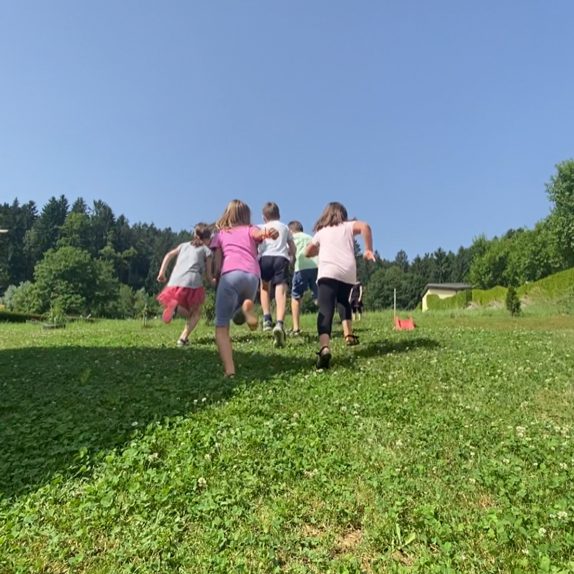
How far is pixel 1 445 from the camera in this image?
13.0ft

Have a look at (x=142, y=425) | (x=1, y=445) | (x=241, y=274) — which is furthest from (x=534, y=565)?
(x=241, y=274)

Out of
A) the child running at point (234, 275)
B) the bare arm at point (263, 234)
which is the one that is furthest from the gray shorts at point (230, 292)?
the bare arm at point (263, 234)

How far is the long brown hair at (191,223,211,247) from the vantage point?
29.5ft

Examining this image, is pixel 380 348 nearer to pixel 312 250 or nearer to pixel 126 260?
pixel 312 250

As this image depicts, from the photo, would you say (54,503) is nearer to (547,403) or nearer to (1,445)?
(1,445)

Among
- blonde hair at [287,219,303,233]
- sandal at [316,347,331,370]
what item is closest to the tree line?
blonde hair at [287,219,303,233]

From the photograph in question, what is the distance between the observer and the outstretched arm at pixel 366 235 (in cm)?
698

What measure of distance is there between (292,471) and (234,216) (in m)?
4.03

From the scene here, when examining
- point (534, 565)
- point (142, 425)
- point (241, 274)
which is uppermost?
point (241, 274)

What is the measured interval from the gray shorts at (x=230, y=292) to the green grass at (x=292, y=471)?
737 mm

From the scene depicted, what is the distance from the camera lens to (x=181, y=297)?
9055 mm

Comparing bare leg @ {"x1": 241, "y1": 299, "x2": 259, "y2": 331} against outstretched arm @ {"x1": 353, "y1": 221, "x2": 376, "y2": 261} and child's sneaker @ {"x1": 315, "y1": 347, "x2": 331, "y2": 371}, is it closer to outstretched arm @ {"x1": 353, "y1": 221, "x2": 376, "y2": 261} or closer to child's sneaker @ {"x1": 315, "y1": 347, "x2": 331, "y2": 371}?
child's sneaker @ {"x1": 315, "y1": 347, "x2": 331, "y2": 371}

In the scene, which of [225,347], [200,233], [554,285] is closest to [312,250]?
[225,347]

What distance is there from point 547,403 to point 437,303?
64.8 m
